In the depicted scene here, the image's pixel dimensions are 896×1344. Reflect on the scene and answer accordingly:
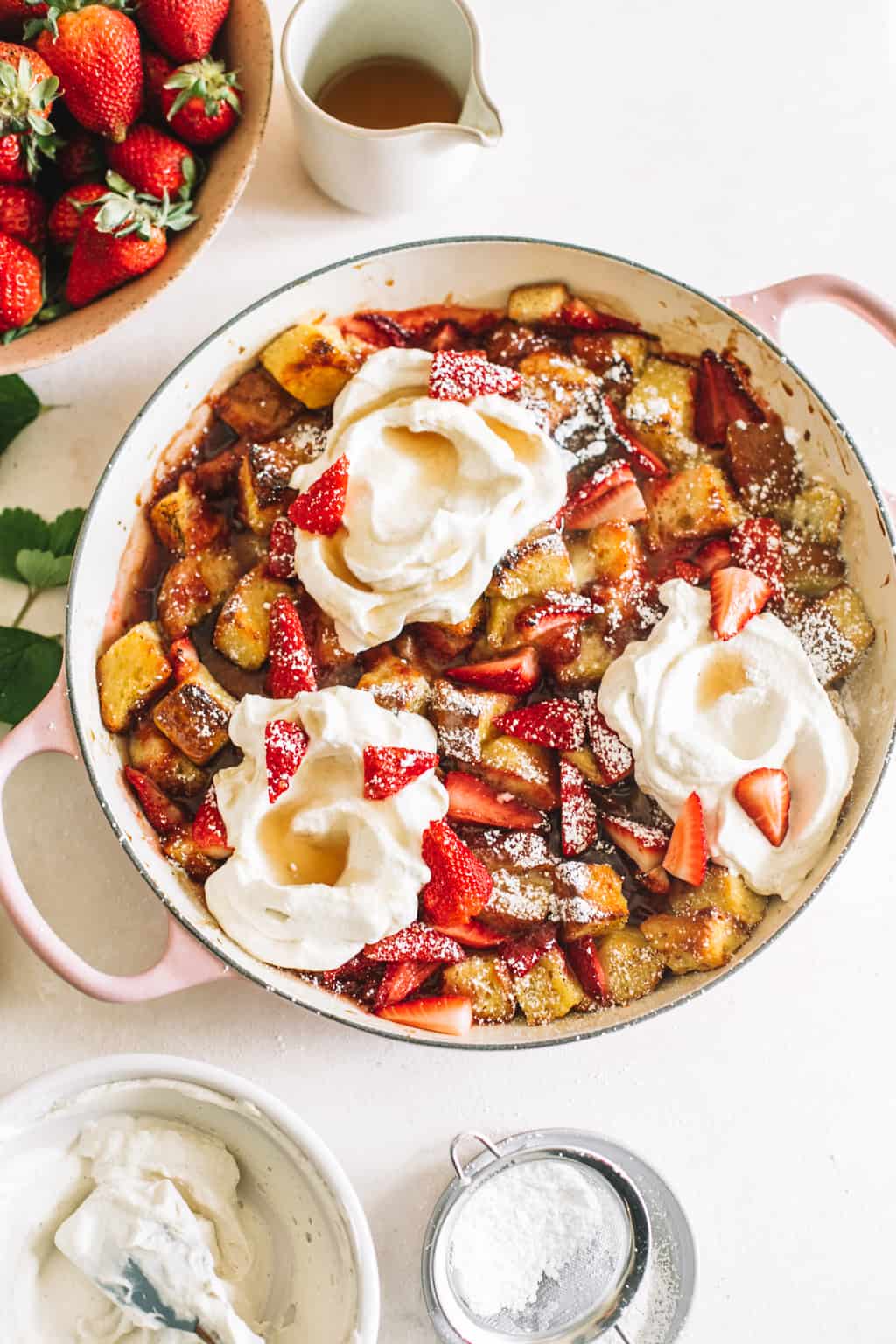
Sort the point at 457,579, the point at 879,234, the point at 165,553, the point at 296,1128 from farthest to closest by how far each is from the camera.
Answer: the point at 879,234 < the point at 165,553 < the point at 457,579 < the point at 296,1128

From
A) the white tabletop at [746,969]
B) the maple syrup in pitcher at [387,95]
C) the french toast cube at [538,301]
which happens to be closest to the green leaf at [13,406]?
the white tabletop at [746,969]

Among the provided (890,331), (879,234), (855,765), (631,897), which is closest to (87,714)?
(631,897)

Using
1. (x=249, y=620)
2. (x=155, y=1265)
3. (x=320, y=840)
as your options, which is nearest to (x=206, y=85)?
(x=249, y=620)

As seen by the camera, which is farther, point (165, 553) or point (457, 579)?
point (165, 553)

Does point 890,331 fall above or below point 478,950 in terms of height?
above

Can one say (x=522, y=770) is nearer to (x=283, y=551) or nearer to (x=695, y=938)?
(x=695, y=938)

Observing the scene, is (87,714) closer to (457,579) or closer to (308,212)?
(457,579)

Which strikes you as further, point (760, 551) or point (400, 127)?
point (400, 127)
